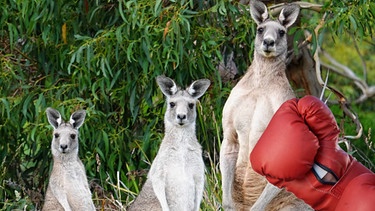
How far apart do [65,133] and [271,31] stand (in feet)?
4.03

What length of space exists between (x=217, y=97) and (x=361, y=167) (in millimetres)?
2978

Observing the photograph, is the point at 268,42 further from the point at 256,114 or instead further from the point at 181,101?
the point at 181,101

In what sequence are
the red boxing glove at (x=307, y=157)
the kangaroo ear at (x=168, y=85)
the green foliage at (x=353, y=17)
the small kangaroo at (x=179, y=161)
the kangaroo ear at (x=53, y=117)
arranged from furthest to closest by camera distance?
the green foliage at (x=353, y=17) < the kangaroo ear at (x=53, y=117) < the kangaroo ear at (x=168, y=85) < the small kangaroo at (x=179, y=161) < the red boxing glove at (x=307, y=157)

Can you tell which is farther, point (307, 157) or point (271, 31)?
point (271, 31)

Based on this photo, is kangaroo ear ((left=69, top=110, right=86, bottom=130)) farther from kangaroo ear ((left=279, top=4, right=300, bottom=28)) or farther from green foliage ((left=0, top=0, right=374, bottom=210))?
kangaroo ear ((left=279, top=4, right=300, bottom=28))

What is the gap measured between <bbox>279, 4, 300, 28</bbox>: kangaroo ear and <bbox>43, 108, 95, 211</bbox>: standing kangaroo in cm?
119

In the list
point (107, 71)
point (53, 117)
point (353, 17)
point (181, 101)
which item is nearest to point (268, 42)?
point (181, 101)

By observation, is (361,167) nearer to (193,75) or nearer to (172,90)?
(172,90)

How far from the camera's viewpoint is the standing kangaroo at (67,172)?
6.05 meters

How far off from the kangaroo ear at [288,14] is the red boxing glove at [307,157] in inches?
49.3

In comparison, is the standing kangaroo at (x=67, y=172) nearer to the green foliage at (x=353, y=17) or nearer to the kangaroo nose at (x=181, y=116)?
the kangaroo nose at (x=181, y=116)

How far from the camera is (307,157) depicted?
4633mm

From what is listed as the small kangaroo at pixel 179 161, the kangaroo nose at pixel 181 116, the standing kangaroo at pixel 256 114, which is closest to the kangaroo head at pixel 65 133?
the small kangaroo at pixel 179 161

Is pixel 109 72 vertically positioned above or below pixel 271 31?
below
